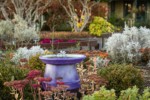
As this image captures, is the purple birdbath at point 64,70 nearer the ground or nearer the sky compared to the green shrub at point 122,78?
nearer the sky

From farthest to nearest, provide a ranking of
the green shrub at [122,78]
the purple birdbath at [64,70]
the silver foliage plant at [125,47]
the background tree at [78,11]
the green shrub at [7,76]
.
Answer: the background tree at [78,11] → the silver foliage plant at [125,47] → the green shrub at [122,78] → the green shrub at [7,76] → the purple birdbath at [64,70]

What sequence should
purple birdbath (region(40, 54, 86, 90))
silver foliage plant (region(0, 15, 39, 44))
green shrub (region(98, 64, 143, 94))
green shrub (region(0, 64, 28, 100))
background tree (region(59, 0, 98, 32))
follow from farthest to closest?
background tree (region(59, 0, 98, 32))
silver foliage plant (region(0, 15, 39, 44))
green shrub (region(98, 64, 143, 94))
green shrub (region(0, 64, 28, 100))
purple birdbath (region(40, 54, 86, 90))

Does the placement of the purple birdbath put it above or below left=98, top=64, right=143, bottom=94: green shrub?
above

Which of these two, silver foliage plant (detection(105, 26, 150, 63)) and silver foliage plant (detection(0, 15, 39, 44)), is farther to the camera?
silver foliage plant (detection(0, 15, 39, 44))

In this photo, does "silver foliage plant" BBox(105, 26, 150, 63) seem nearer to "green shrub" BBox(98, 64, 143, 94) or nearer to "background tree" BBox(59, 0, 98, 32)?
"green shrub" BBox(98, 64, 143, 94)

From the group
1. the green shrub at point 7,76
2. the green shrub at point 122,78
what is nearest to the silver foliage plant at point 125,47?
the green shrub at point 122,78

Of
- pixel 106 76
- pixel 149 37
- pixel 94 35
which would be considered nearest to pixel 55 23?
pixel 94 35

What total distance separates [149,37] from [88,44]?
12.7ft

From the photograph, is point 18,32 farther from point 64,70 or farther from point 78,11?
point 78,11

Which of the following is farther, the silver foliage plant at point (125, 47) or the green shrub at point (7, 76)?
the silver foliage plant at point (125, 47)

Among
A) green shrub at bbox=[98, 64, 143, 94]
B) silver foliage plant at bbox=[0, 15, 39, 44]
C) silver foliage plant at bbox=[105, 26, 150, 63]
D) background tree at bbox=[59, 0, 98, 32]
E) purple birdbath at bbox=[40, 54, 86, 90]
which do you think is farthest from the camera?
background tree at bbox=[59, 0, 98, 32]


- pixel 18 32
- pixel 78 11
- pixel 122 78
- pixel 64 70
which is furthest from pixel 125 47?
pixel 78 11

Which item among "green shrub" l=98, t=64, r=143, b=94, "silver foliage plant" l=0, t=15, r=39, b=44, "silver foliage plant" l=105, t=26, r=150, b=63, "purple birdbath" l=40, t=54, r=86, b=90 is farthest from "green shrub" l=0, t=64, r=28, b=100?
"silver foliage plant" l=0, t=15, r=39, b=44

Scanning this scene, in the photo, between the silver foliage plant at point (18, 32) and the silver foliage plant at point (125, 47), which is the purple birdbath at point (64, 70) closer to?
the silver foliage plant at point (125, 47)
